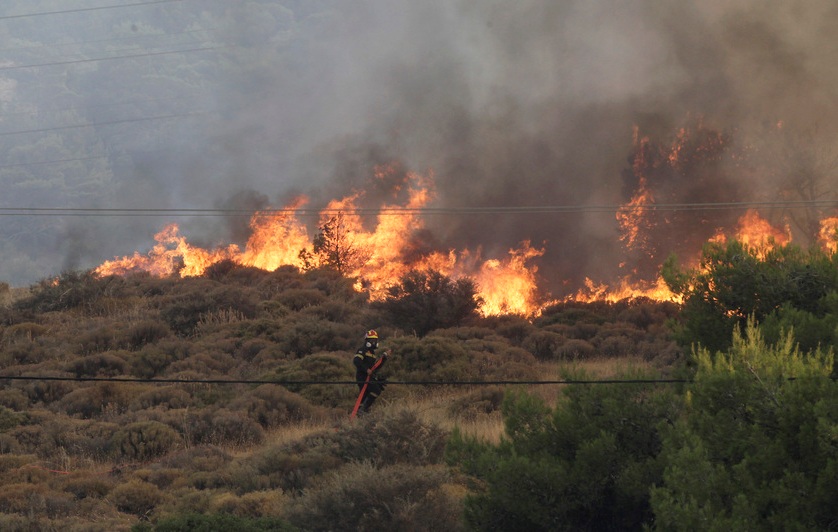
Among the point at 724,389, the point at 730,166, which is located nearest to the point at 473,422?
the point at 724,389

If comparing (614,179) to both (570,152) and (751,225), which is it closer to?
(570,152)

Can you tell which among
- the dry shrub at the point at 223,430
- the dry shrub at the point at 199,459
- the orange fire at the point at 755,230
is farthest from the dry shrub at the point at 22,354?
the orange fire at the point at 755,230

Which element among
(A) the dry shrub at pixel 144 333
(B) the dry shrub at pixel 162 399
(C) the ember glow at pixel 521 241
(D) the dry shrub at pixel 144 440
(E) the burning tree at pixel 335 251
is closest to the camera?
(D) the dry shrub at pixel 144 440

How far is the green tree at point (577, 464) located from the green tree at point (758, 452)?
1610 millimetres

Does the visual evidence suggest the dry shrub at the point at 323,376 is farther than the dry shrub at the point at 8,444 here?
Yes

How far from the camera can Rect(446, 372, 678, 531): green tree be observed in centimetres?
1056

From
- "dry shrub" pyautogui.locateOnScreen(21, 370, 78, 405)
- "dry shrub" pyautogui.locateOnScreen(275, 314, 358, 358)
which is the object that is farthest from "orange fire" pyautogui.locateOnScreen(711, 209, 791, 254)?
"dry shrub" pyautogui.locateOnScreen(21, 370, 78, 405)

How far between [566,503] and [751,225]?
122 ft

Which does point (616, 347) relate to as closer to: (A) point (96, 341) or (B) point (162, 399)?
(B) point (162, 399)

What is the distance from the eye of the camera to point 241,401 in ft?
71.2

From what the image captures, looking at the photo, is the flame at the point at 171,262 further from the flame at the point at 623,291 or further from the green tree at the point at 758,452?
the green tree at the point at 758,452

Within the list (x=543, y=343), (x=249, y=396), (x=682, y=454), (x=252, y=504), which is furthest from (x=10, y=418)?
(x=682, y=454)

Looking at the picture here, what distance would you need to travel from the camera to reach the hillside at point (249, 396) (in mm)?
13422

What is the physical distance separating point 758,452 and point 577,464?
2515 mm
